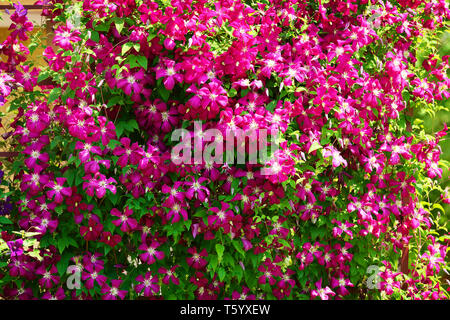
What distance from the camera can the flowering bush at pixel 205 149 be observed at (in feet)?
6.41

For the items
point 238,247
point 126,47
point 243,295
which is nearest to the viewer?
point 126,47

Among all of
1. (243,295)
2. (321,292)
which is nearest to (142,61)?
(243,295)

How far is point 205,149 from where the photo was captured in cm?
197

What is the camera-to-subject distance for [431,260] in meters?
2.39

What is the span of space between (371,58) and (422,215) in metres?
0.76

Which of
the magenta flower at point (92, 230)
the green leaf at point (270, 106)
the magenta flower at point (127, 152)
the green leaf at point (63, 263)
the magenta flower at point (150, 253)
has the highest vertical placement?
the green leaf at point (270, 106)

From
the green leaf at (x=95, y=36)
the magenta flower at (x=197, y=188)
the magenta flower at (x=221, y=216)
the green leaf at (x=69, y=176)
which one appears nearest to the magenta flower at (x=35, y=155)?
the green leaf at (x=69, y=176)

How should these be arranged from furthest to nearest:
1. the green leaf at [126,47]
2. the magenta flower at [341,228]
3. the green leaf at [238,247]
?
1. the magenta flower at [341,228]
2. the green leaf at [238,247]
3. the green leaf at [126,47]

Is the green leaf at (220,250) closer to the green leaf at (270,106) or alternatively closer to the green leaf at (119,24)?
the green leaf at (270,106)

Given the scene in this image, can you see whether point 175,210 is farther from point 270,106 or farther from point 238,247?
point 270,106

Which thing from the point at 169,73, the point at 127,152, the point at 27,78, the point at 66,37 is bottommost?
the point at 127,152

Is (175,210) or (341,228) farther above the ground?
(175,210)

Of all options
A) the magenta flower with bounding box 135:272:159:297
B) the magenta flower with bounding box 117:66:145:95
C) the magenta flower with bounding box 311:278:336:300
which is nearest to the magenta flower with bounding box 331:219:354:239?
the magenta flower with bounding box 311:278:336:300

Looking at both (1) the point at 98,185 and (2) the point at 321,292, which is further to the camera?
(2) the point at 321,292
